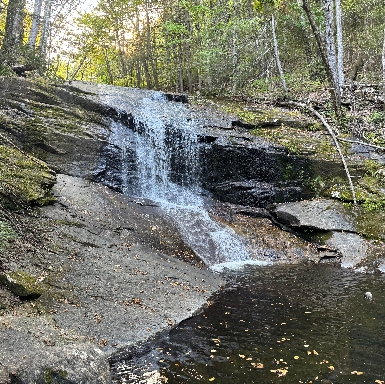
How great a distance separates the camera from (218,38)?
868 inches

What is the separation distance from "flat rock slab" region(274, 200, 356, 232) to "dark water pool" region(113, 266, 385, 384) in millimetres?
4052

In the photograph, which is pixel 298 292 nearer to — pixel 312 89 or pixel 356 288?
pixel 356 288

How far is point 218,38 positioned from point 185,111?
23.4ft

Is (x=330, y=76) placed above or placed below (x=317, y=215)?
above

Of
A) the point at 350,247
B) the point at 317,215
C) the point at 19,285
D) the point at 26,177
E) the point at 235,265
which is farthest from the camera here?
the point at 317,215

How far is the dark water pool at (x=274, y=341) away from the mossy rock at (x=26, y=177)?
5.31 metres

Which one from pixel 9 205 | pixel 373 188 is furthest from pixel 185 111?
pixel 9 205

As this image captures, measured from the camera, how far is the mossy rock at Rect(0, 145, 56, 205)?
31.6ft

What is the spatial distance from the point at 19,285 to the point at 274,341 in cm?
416

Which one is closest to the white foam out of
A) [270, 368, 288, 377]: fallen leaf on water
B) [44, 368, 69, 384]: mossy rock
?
[270, 368, 288, 377]: fallen leaf on water

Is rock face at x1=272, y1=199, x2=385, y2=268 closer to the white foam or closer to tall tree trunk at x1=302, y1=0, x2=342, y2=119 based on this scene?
the white foam

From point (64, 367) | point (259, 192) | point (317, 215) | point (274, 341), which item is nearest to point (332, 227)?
point (317, 215)

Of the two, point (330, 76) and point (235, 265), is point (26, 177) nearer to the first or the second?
point (235, 265)

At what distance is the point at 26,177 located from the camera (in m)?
10.2
